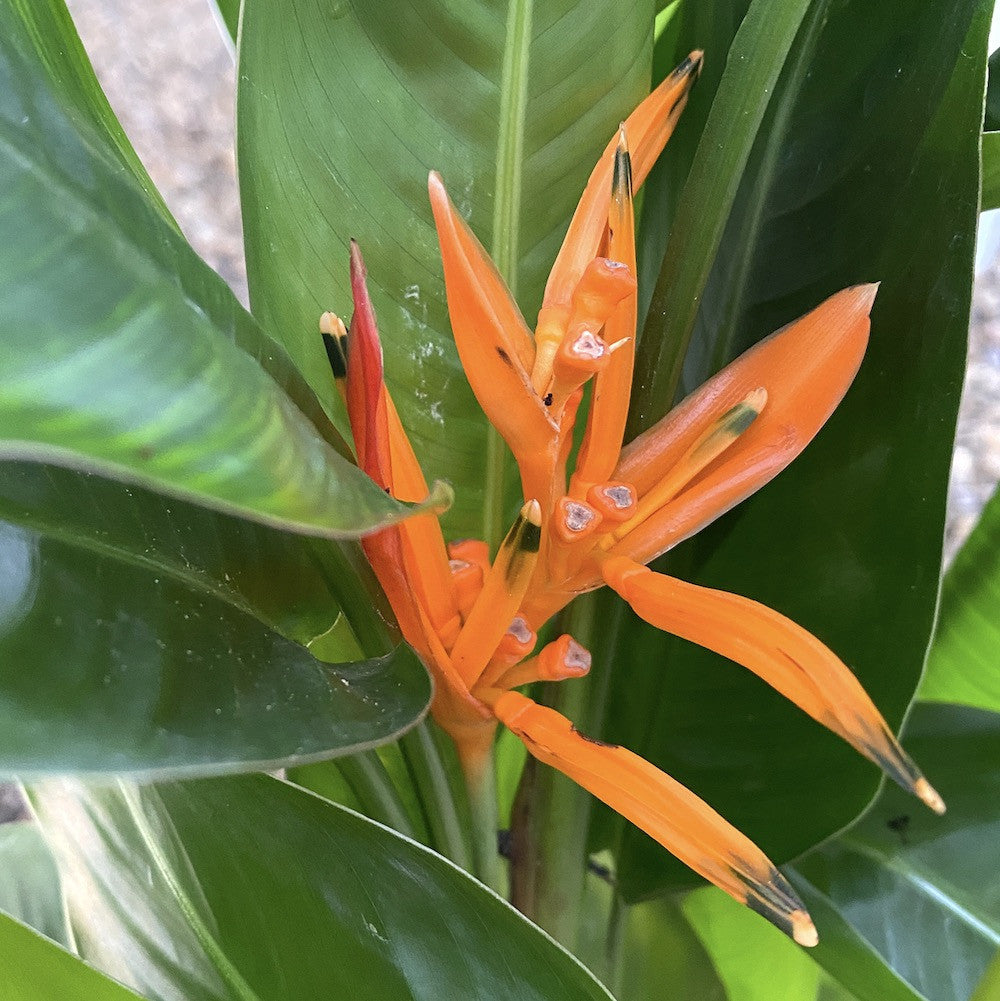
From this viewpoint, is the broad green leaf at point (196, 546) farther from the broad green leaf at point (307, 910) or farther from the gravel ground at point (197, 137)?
the gravel ground at point (197, 137)

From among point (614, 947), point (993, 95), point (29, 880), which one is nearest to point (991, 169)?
point (993, 95)

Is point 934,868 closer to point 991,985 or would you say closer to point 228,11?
point 991,985

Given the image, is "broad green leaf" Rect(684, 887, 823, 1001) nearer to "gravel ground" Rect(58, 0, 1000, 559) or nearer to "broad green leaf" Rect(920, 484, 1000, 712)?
"broad green leaf" Rect(920, 484, 1000, 712)

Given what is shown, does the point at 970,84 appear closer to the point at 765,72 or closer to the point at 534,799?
the point at 765,72

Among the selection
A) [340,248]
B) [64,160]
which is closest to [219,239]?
[340,248]

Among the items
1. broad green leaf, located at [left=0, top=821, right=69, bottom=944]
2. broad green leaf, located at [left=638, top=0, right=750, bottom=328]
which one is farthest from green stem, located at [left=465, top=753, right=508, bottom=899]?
broad green leaf, located at [left=0, top=821, right=69, bottom=944]

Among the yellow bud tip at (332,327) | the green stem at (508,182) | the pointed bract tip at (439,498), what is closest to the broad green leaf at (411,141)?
the green stem at (508,182)

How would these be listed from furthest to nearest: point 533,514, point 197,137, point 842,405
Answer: point 197,137 < point 842,405 < point 533,514
